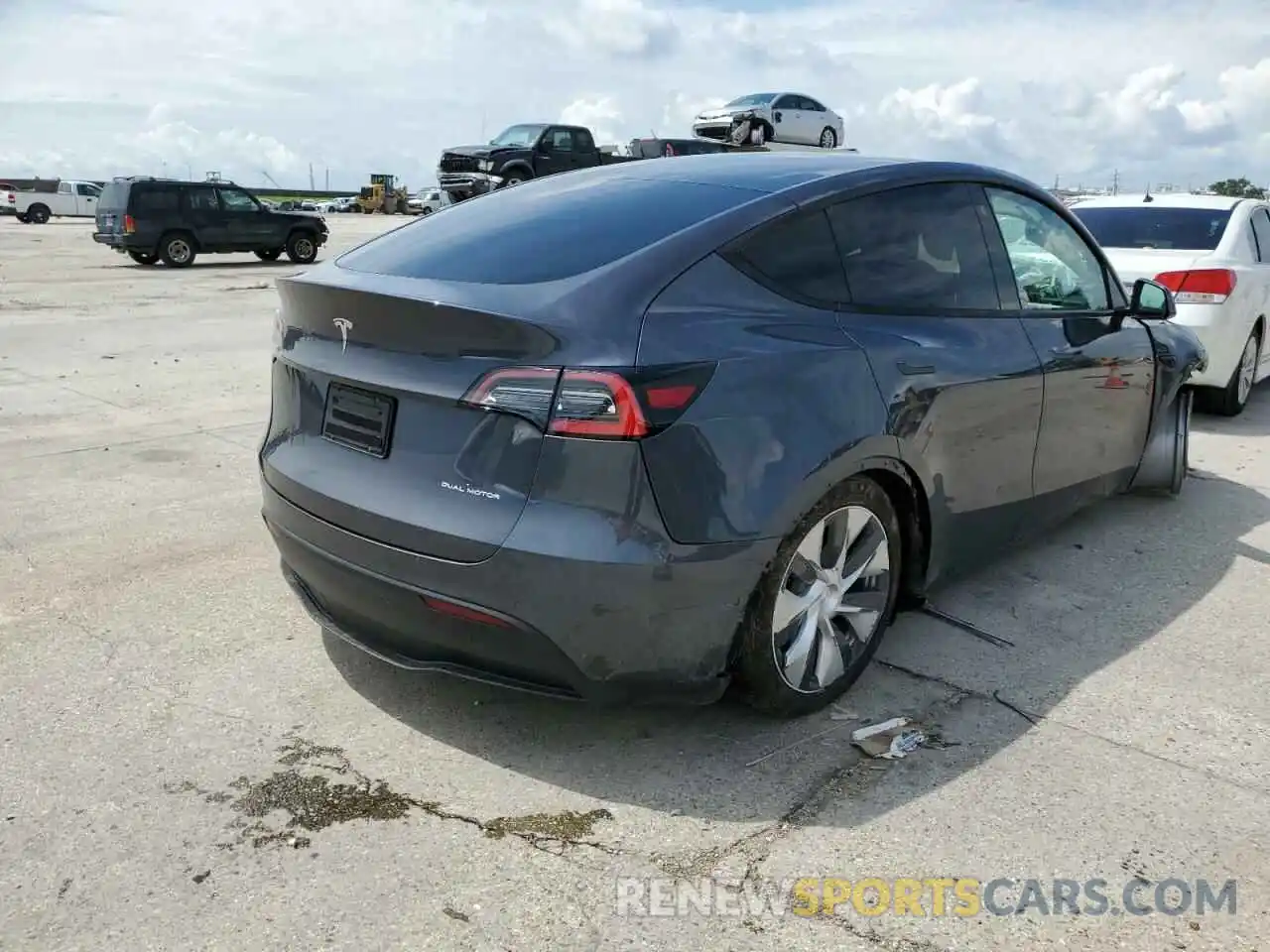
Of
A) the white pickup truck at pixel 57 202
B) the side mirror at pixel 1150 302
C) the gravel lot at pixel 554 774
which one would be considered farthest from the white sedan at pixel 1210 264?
the white pickup truck at pixel 57 202

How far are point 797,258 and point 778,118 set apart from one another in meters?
27.9

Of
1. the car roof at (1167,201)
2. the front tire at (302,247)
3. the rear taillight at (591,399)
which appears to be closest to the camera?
the rear taillight at (591,399)

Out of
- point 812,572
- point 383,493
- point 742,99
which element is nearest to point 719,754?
point 812,572

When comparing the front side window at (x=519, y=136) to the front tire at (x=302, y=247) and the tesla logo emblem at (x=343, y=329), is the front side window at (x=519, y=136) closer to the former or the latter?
the front tire at (x=302, y=247)

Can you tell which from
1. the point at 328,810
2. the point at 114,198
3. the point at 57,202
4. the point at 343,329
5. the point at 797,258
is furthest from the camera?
the point at 57,202

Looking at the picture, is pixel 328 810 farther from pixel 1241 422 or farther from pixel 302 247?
pixel 302 247

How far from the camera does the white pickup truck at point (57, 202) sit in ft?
155

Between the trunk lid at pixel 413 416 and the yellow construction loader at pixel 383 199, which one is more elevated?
the yellow construction loader at pixel 383 199

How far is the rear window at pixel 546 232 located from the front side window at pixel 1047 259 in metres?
1.40

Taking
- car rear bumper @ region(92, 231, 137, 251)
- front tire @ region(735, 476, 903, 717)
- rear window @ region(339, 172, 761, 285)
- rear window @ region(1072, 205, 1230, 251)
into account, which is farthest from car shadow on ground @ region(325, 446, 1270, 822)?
car rear bumper @ region(92, 231, 137, 251)

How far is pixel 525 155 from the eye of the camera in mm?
26531

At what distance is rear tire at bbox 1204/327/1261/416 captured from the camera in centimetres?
790

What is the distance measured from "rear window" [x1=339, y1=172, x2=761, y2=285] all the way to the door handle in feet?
2.31

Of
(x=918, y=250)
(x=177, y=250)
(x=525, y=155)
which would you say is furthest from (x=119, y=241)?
(x=918, y=250)
